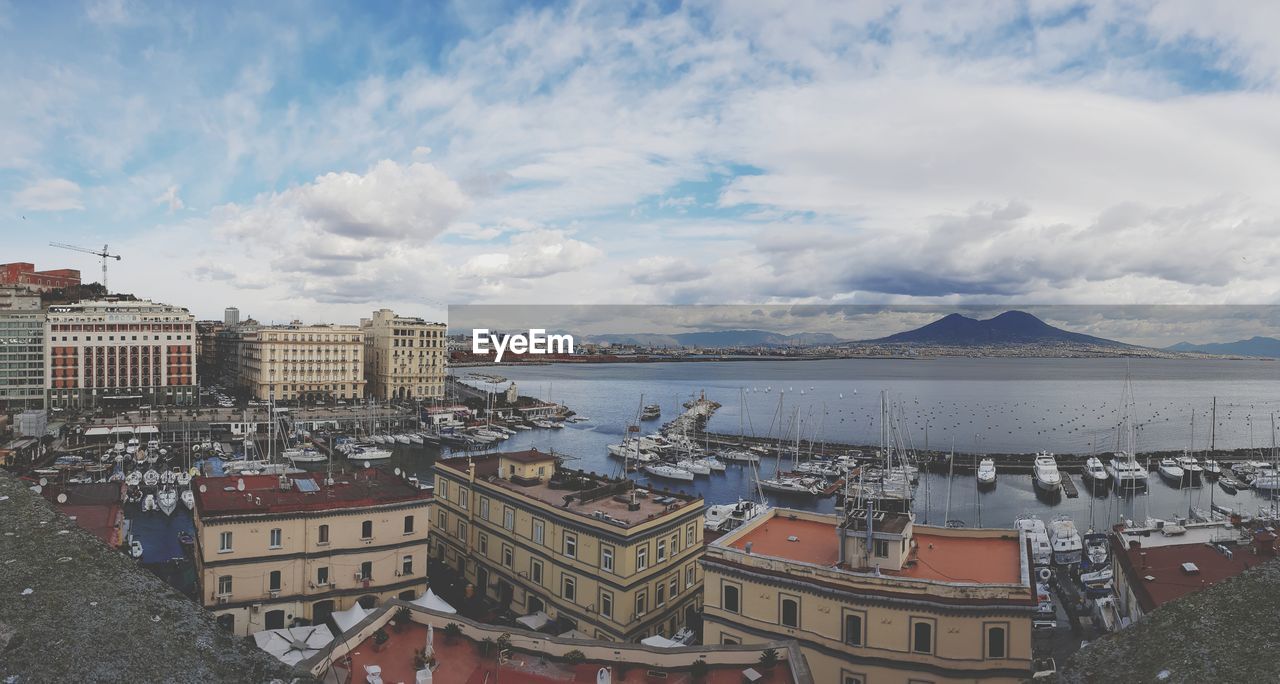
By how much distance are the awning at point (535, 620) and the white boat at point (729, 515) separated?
50.2ft

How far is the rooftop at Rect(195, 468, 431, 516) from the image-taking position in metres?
19.0

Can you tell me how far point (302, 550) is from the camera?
19234 millimetres

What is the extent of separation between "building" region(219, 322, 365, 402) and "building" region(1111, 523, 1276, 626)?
7704cm

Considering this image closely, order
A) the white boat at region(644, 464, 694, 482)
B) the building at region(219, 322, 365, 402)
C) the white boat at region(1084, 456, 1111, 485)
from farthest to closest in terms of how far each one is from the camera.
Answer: the building at region(219, 322, 365, 402) → the white boat at region(644, 464, 694, 482) → the white boat at region(1084, 456, 1111, 485)

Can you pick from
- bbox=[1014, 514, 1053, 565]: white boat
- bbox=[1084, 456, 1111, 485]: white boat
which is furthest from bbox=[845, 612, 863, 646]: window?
bbox=[1084, 456, 1111, 485]: white boat

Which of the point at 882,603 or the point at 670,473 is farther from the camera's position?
the point at 670,473

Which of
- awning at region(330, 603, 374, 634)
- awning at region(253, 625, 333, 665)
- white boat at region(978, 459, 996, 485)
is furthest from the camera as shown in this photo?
white boat at region(978, 459, 996, 485)

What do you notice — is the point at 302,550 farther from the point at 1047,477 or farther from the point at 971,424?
the point at 971,424

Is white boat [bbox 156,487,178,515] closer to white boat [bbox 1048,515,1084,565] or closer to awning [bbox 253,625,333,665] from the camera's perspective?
awning [bbox 253,625,333,665]

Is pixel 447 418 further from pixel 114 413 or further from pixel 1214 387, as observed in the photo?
pixel 1214 387

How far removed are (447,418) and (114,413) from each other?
2788 cm

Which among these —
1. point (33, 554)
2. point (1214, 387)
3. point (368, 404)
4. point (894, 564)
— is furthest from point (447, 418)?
point (1214, 387)

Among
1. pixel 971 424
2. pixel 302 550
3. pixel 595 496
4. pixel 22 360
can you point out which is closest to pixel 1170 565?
pixel 595 496

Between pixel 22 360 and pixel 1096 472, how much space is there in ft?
293
